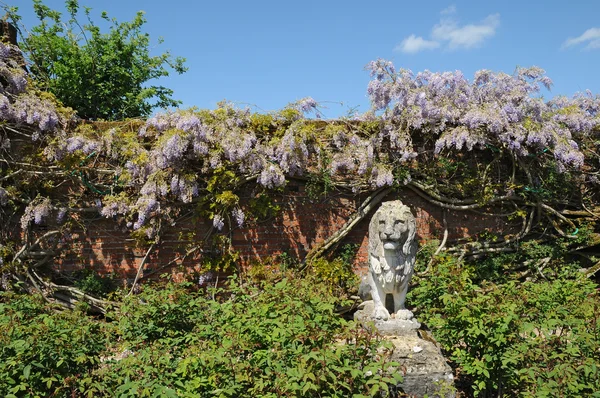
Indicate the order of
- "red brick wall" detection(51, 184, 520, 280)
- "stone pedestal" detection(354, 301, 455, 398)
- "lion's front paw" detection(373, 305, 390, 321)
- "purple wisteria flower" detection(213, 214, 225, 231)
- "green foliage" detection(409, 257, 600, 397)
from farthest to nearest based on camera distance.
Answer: "red brick wall" detection(51, 184, 520, 280)
"purple wisteria flower" detection(213, 214, 225, 231)
"lion's front paw" detection(373, 305, 390, 321)
"stone pedestal" detection(354, 301, 455, 398)
"green foliage" detection(409, 257, 600, 397)

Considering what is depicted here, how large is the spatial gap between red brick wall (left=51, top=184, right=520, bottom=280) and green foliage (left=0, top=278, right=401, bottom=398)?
247 centimetres

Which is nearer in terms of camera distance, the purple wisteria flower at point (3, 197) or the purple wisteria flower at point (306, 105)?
the purple wisteria flower at point (3, 197)

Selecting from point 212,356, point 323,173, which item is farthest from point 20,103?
point 212,356

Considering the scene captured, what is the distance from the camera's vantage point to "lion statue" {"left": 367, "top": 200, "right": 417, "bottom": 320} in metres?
3.93

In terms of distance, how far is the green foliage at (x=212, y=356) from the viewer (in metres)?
2.64

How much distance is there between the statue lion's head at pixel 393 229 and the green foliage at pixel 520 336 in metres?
0.49

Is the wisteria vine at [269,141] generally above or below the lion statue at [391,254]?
above

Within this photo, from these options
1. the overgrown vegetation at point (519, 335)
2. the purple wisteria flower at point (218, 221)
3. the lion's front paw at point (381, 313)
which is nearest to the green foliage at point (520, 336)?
the overgrown vegetation at point (519, 335)

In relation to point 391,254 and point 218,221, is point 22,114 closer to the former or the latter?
point 218,221

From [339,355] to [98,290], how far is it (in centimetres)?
421

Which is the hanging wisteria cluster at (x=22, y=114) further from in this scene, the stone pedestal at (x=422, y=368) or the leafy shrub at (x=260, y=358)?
the stone pedestal at (x=422, y=368)

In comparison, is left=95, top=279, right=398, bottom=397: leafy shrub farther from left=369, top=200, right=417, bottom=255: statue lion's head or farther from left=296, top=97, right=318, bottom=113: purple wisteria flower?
left=296, top=97, right=318, bottom=113: purple wisteria flower

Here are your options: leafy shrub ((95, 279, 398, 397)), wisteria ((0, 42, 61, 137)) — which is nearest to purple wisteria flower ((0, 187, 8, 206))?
wisteria ((0, 42, 61, 137))

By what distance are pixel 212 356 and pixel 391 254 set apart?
5.94 feet
